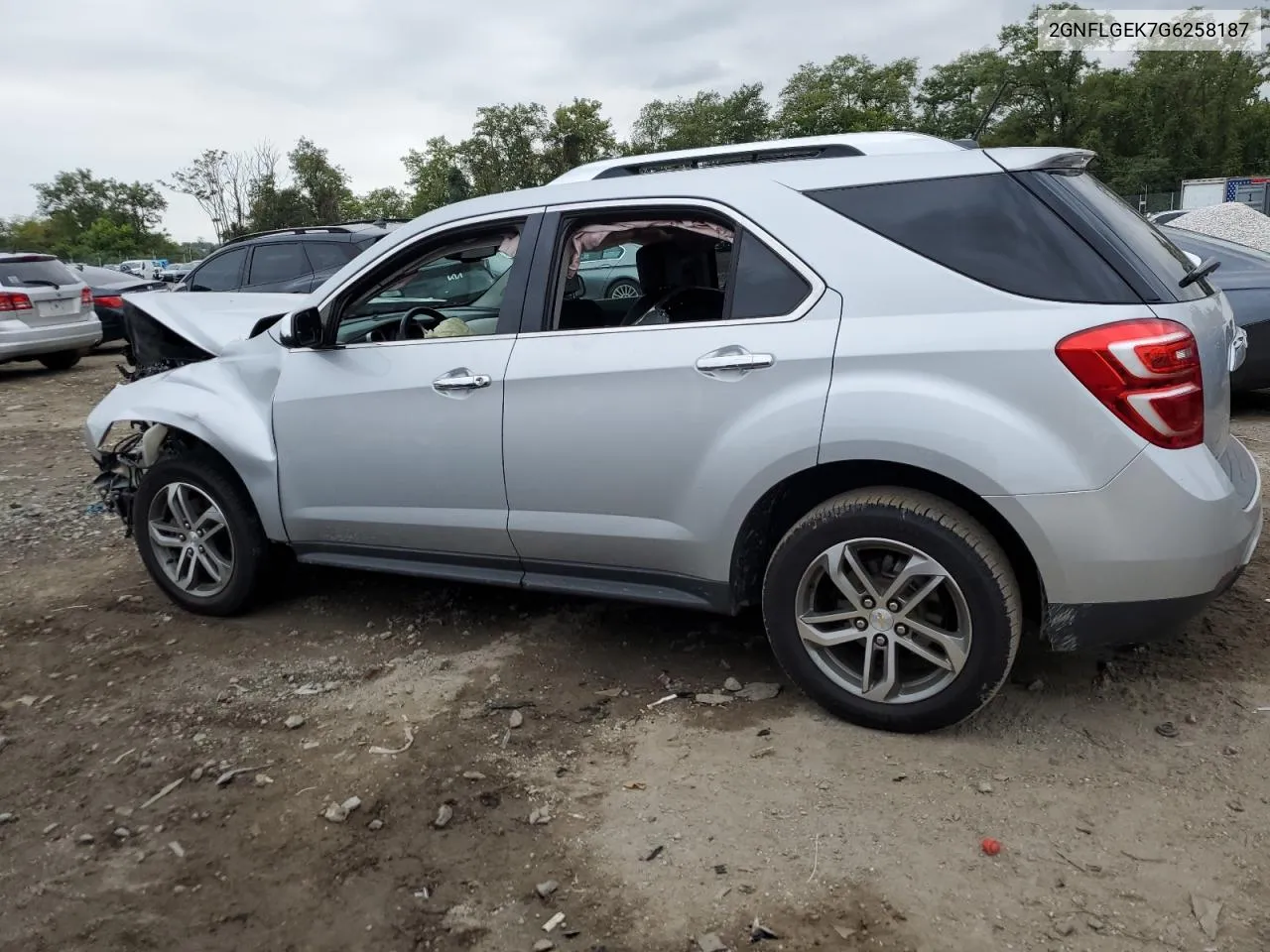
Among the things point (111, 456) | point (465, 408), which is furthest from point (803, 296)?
point (111, 456)

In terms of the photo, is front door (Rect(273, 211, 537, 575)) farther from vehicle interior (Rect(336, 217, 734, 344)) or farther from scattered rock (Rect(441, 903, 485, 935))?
scattered rock (Rect(441, 903, 485, 935))

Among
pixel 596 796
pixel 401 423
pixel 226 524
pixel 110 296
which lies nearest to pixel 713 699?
pixel 596 796

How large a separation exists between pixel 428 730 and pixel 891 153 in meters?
2.42

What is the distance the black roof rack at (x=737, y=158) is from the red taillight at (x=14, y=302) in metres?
11.8

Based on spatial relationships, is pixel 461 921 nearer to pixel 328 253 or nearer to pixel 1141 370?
pixel 1141 370

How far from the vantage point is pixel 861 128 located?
5162cm

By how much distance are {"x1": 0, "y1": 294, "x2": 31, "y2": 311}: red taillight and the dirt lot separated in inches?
405

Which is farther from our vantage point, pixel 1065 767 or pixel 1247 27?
pixel 1247 27

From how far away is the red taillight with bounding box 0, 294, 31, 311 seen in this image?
12.6 m

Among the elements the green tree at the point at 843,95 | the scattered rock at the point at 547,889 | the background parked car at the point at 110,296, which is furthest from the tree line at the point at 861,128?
the scattered rock at the point at 547,889

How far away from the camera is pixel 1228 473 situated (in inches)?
114

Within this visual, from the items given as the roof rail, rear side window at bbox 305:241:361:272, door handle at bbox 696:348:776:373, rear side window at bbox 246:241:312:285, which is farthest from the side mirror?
rear side window at bbox 246:241:312:285

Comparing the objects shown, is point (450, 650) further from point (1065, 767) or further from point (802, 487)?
point (1065, 767)

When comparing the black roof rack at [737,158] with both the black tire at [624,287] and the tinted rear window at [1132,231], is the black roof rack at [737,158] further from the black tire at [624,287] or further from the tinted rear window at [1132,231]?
the tinted rear window at [1132,231]
